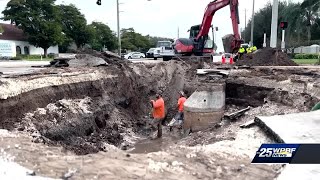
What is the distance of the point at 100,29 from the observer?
68375mm

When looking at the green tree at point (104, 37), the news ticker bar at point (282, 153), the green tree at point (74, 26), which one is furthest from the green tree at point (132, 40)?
the news ticker bar at point (282, 153)

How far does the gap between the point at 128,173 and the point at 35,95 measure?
6.73 meters

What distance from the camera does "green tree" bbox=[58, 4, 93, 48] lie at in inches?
2360

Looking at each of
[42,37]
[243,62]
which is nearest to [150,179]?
[243,62]

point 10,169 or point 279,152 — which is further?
point 10,169

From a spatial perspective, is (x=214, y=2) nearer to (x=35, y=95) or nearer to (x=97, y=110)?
(x=97, y=110)

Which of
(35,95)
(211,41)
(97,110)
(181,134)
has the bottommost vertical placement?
(181,134)

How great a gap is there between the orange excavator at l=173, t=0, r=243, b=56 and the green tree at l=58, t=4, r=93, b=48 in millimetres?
35542

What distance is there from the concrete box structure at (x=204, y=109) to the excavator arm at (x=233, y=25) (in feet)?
31.5

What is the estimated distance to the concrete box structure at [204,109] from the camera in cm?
1387

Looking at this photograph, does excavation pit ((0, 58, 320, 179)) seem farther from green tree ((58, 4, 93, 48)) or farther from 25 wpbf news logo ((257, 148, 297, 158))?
green tree ((58, 4, 93, 48))

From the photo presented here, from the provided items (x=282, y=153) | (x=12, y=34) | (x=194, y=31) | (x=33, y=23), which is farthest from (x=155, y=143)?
(x=12, y=34)

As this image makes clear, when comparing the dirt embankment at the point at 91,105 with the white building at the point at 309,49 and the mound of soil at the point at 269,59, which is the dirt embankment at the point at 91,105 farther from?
the white building at the point at 309,49

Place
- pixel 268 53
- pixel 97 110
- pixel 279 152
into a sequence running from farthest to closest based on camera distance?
pixel 268 53
pixel 97 110
pixel 279 152
